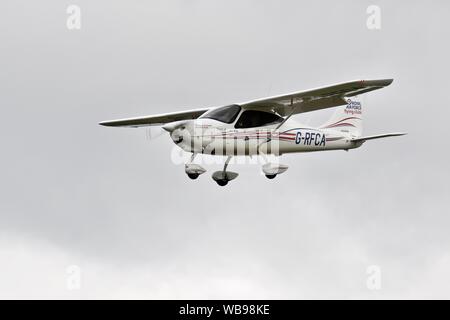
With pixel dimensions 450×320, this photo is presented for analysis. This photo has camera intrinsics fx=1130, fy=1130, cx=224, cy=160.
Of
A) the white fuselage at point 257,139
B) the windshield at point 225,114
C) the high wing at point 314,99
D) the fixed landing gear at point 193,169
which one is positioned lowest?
the fixed landing gear at point 193,169

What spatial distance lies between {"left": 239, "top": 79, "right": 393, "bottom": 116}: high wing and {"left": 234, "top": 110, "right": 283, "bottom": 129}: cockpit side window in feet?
0.46

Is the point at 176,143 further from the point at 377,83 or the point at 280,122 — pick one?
the point at 377,83

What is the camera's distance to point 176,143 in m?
29.4

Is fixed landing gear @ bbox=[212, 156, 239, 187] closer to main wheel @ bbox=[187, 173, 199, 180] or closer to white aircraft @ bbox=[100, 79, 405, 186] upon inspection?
white aircraft @ bbox=[100, 79, 405, 186]

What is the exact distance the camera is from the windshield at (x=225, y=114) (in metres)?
30.2

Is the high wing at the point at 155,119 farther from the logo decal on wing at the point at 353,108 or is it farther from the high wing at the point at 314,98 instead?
the logo decal on wing at the point at 353,108

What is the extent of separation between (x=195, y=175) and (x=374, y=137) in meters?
5.22

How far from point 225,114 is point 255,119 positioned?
104cm

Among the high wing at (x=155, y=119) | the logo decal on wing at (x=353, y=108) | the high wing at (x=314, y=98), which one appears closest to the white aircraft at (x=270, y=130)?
the high wing at (x=314, y=98)

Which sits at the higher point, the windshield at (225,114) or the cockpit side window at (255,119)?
the windshield at (225,114)

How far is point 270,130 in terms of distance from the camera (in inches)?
1222

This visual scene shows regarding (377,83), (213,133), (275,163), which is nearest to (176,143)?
(213,133)

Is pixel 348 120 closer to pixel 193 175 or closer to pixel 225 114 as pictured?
pixel 225 114

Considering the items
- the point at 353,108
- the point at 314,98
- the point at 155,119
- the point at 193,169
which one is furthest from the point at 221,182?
the point at 353,108
